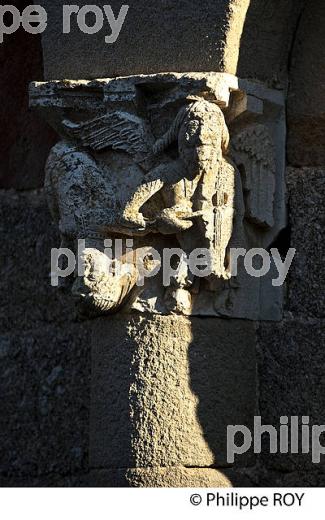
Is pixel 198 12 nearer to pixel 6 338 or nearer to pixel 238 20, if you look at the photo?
pixel 238 20

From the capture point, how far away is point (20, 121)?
Result: 4.75 meters

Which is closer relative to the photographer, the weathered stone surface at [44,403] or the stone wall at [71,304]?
the stone wall at [71,304]

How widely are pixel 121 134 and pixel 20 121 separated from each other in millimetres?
758

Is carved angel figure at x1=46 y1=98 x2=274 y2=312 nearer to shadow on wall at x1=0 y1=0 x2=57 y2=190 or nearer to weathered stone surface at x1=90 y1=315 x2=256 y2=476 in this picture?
weathered stone surface at x1=90 y1=315 x2=256 y2=476

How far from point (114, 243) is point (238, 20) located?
0.58 meters

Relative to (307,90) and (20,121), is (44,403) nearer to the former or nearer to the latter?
(20,121)

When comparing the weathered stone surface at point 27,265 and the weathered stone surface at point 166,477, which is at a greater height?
the weathered stone surface at point 27,265

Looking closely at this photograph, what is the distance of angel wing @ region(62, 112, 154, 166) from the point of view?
13.3 feet

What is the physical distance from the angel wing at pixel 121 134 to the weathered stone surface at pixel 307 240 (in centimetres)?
39

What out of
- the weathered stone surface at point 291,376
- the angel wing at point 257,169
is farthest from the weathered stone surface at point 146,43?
the weathered stone surface at point 291,376

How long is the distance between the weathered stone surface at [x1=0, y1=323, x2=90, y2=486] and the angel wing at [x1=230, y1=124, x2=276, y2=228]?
64cm

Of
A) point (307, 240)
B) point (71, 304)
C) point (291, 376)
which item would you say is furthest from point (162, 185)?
point (71, 304)

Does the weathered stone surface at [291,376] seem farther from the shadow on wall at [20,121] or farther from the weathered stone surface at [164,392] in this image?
the shadow on wall at [20,121]

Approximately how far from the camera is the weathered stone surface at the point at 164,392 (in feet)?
13.0
